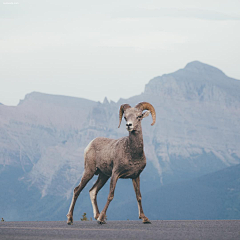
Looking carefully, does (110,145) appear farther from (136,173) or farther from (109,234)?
(109,234)

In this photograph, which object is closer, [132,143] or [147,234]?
[147,234]

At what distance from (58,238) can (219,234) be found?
423 centimetres

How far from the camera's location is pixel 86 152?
940 inches

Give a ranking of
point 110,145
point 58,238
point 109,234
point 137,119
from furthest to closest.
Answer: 1. point 110,145
2. point 137,119
3. point 109,234
4. point 58,238

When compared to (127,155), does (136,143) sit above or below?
above

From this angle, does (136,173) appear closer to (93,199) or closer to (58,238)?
(93,199)

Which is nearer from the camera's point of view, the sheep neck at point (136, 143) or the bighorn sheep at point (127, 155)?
the bighorn sheep at point (127, 155)

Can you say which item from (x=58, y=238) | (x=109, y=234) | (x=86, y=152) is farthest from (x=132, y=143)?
(x=58, y=238)

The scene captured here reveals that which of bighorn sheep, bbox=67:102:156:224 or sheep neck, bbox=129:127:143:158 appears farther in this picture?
sheep neck, bbox=129:127:143:158

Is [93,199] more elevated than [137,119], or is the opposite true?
[137,119]

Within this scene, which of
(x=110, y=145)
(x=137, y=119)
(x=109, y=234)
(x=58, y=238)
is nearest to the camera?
(x=58, y=238)

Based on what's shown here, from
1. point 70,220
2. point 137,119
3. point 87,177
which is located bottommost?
point 70,220

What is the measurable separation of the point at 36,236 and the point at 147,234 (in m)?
2.92

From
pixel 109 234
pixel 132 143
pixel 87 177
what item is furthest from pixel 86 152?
pixel 109 234
